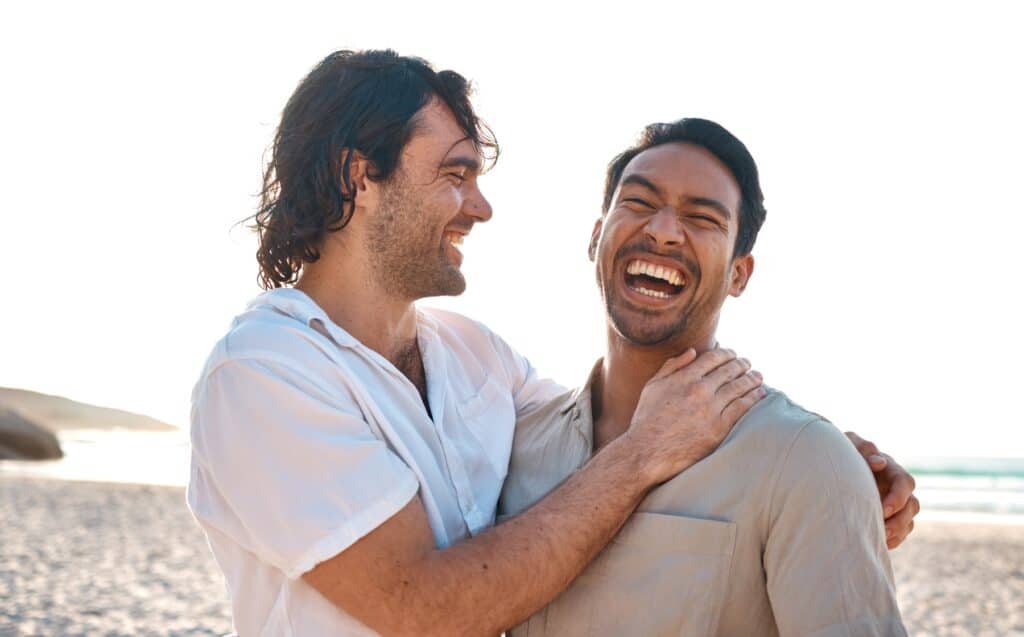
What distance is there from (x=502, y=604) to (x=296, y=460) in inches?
25.2

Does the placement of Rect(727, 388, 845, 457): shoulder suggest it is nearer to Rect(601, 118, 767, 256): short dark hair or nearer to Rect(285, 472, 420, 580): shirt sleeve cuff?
Rect(601, 118, 767, 256): short dark hair

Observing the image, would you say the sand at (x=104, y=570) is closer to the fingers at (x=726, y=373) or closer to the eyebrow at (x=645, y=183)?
the eyebrow at (x=645, y=183)

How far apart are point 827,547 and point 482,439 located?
124 centimetres

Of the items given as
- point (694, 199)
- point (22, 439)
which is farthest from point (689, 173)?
point (22, 439)

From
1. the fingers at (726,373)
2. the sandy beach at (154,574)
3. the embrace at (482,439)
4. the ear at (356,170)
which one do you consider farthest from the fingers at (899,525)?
the sandy beach at (154,574)

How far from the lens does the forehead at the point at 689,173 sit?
338 cm

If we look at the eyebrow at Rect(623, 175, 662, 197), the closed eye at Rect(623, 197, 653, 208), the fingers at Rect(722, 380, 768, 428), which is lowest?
the fingers at Rect(722, 380, 768, 428)

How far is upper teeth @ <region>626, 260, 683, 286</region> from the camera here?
3312mm

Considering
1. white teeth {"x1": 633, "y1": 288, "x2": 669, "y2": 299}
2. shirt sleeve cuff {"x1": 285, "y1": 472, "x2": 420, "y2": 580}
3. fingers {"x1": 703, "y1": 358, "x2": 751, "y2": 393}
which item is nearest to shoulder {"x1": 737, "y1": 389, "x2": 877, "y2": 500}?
fingers {"x1": 703, "y1": 358, "x2": 751, "y2": 393}

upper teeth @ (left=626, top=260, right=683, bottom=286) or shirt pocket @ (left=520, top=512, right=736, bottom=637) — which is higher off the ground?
upper teeth @ (left=626, top=260, right=683, bottom=286)

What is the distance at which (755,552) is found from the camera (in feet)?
8.93

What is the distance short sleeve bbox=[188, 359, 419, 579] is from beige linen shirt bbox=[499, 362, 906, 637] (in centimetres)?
62

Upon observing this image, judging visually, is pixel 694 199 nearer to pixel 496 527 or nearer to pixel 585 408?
pixel 585 408

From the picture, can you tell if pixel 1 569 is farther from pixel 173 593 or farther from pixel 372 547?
pixel 372 547
